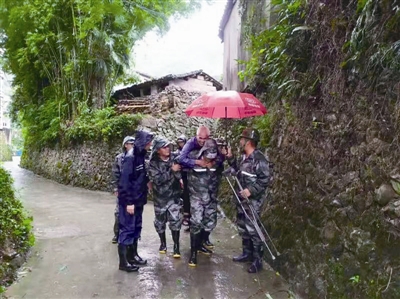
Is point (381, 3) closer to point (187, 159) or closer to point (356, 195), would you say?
point (356, 195)

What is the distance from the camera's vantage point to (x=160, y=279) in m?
4.19

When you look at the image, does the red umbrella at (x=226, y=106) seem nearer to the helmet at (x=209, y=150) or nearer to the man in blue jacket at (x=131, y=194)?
the helmet at (x=209, y=150)

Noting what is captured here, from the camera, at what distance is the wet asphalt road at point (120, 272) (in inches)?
151

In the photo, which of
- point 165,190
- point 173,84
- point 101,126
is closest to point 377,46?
point 165,190

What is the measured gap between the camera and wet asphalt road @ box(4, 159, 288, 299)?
385cm

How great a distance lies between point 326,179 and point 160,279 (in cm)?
Result: 231

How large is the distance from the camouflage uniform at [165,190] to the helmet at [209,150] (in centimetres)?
45

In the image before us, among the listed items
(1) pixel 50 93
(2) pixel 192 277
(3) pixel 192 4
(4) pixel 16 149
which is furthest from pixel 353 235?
(4) pixel 16 149

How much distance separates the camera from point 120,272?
4.39 meters

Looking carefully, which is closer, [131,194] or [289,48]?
[131,194]

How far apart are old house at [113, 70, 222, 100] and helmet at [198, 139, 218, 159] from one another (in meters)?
10.2

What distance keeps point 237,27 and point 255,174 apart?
742cm

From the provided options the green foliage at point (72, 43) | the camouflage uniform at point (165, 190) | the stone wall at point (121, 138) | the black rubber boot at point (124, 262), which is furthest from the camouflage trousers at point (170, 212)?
the green foliage at point (72, 43)

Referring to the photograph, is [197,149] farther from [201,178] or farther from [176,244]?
[176,244]
